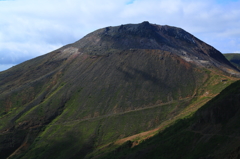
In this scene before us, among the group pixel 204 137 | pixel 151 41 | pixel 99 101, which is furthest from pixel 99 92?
pixel 204 137

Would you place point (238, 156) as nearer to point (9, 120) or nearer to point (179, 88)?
point (179, 88)

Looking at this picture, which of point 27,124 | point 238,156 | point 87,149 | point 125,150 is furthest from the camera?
point 27,124

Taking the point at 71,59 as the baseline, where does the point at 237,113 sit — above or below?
below

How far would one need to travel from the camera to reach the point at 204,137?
4816 cm

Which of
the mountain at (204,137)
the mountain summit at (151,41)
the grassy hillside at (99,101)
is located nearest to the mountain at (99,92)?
the grassy hillside at (99,101)

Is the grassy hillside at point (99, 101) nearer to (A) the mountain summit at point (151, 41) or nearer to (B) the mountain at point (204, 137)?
(A) the mountain summit at point (151, 41)

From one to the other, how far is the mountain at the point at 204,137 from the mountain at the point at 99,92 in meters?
18.4

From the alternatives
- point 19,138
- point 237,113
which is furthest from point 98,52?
point 237,113

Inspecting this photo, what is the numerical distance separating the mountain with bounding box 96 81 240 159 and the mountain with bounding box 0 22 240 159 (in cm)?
1844

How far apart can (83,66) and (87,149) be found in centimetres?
5036

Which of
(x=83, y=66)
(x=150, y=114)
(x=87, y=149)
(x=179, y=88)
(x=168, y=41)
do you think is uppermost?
(x=168, y=41)

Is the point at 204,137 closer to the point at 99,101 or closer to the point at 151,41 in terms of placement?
the point at 99,101

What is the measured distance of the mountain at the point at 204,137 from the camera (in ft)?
143

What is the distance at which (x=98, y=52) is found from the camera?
416 feet
